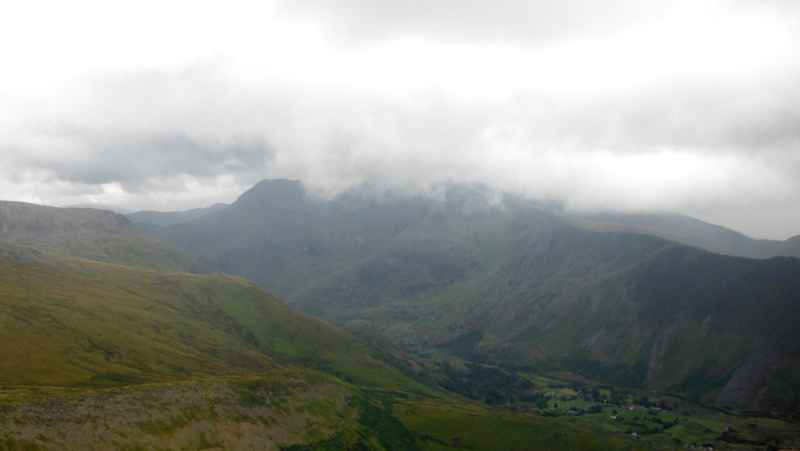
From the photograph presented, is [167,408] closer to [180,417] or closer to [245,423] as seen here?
[180,417]


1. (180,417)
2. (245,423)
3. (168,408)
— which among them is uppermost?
(168,408)

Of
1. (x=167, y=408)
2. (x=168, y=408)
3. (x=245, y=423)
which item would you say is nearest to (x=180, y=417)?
(x=168, y=408)

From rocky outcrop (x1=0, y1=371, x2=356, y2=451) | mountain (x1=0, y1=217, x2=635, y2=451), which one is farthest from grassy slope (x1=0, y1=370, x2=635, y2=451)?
mountain (x1=0, y1=217, x2=635, y2=451)

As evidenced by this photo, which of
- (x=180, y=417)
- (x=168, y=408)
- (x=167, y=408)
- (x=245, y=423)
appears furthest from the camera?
(x=245, y=423)

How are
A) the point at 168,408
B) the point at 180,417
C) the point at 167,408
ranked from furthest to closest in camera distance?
1. the point at 168,408
2. the point at 167,408
3. the point at 180,417

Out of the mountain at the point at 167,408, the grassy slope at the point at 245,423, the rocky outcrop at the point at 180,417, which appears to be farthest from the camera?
the mountain at the point at 167,408

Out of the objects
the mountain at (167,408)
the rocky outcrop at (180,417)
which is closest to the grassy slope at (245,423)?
the rocky outcrop at (180,417)

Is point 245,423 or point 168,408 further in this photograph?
point 245,423

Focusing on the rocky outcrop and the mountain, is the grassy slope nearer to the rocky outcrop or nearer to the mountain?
the rocky outcrop

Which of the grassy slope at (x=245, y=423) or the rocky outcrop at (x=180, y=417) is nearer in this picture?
the rocky outcrop at (x=180, y=417)

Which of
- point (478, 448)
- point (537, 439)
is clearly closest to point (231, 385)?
point (478, 448)

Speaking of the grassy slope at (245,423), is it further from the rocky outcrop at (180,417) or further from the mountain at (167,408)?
the mountain at (167,408)

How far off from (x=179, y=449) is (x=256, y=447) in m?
20.4

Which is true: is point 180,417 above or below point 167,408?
below
